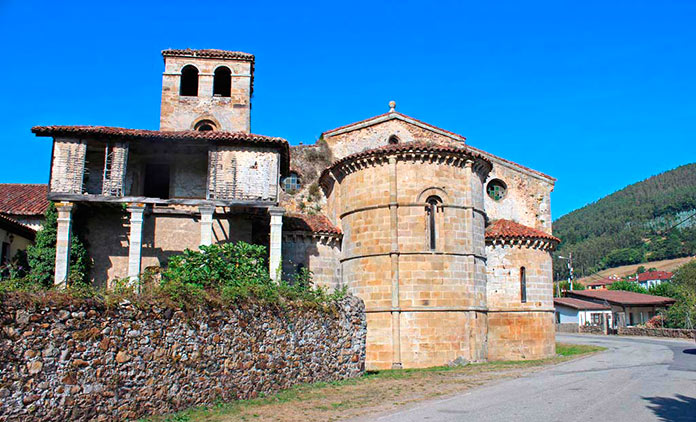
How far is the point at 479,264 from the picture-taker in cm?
2294

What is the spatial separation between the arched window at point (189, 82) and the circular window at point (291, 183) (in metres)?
6.27

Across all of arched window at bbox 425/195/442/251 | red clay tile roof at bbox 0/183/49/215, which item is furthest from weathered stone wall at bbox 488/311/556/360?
red clay tile roof at bbox 0/183/49/215

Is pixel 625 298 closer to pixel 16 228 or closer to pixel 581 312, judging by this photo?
pixel 581 312

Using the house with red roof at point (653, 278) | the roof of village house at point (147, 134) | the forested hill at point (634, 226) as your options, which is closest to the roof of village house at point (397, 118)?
the roof of village house at point (147, 134)

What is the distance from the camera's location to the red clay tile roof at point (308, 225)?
24156 mm

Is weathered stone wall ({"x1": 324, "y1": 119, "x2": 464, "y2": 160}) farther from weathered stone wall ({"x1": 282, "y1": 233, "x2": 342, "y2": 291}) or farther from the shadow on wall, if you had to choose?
the shadow on wall

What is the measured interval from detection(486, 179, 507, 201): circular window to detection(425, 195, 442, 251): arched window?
8656 millimetres

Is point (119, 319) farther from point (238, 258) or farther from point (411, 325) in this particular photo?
point (411, 325)

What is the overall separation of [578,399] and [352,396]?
5036 mm

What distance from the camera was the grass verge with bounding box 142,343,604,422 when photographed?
10555 mm

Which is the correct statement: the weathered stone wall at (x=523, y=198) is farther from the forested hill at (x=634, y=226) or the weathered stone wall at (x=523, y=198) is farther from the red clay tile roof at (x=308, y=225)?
the forested hill at (x=634, y=226)

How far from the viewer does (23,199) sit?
25.7 meters

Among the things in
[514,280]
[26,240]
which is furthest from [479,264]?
[26,240]

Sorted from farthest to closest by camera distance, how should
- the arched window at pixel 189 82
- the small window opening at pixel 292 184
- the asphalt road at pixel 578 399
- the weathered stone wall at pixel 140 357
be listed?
the small window opening at pixel 292 184 → the arched window at pixel 189 82 → the asphalt road at pixel 578 399 → the weathered stone wall at pixel 140 357
